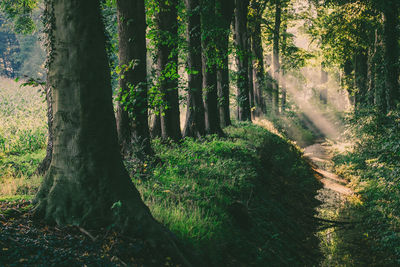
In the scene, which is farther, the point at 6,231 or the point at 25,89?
the point at 25,89

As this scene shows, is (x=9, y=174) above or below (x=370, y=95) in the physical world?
below

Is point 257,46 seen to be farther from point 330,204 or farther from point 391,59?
point 330,204

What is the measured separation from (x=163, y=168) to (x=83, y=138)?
3743 millimetres

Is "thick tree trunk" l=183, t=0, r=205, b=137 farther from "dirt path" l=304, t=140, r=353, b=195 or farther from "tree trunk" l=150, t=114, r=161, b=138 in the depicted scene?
"dirt path" l=304, t=140, r=353, b=195

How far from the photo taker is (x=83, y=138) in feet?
12.4

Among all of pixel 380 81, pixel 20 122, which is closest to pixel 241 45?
pixel 380 81

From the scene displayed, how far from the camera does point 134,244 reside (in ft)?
11.8

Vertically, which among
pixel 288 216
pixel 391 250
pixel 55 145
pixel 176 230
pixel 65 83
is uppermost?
pixel 65 83

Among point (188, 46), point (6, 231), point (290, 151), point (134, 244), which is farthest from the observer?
point (290, 151)

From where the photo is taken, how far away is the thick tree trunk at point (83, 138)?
367cm

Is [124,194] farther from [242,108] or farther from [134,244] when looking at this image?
[242,108]

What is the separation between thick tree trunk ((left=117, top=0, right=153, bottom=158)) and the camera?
735 cm

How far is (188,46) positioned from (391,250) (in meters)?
8.86

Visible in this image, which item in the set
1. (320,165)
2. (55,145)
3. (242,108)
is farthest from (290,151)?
(55,145)
